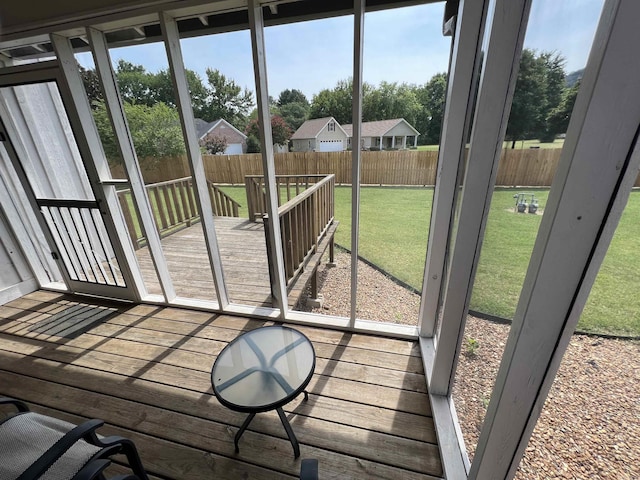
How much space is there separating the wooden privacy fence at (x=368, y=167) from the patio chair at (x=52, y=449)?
63.6 inches

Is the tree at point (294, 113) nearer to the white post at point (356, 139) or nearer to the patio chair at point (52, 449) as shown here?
the white post at point (356, 139)

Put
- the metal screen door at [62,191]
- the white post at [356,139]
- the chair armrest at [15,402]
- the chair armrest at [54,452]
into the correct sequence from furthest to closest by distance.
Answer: the metal screen door at [62,191] < the white post at [356,139] < the chair armrest at [15,402] < the chair armrest at [54,452]

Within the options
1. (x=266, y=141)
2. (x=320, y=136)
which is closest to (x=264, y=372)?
(x=266, y=141)

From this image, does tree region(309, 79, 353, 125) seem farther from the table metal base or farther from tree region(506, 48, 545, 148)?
the table metal base

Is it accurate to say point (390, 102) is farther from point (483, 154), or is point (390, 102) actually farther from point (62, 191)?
point (62, 191)

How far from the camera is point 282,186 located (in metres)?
2.58

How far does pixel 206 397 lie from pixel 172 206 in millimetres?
2345

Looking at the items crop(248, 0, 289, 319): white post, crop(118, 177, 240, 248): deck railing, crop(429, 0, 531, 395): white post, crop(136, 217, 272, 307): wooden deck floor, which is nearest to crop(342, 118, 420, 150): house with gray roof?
crop(248, 0, 289, 319): white post

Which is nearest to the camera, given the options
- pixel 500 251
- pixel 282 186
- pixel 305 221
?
pixel 500 251

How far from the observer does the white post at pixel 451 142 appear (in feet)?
4.00

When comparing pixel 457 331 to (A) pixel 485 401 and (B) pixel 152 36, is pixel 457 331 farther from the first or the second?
(B) pixel 152 36

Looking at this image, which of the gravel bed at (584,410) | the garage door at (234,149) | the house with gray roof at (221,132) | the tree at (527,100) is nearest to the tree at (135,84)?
the house with gray roof at (221,132)

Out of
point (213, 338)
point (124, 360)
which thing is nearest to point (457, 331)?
point (213, 338)

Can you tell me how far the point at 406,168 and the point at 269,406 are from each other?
5.47 feet
